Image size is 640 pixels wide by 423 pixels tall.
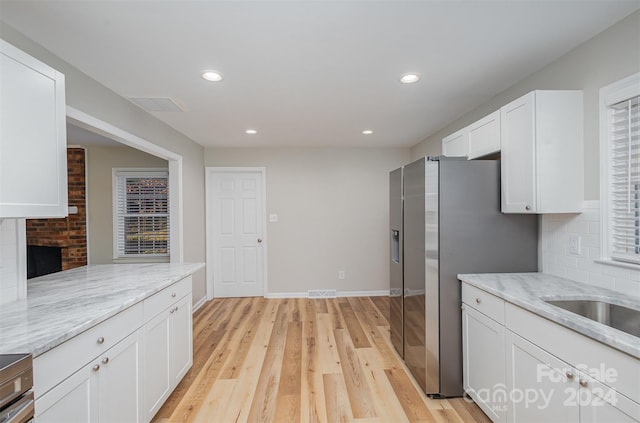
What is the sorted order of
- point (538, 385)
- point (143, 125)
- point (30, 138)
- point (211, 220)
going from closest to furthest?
1. point (30, 138)
2. point (538, 385)
3. point (143, 125)
4. point (211, 220)

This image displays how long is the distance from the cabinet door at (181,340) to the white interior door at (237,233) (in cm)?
219

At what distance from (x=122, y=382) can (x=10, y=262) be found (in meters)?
0.89

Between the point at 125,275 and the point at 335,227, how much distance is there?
3.03m

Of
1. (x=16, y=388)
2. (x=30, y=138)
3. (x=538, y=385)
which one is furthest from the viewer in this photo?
(x=538, y=385)

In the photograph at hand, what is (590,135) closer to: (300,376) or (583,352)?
(583,352)

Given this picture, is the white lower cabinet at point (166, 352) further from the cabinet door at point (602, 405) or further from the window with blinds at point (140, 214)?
the window with blinds at point (140, 214)

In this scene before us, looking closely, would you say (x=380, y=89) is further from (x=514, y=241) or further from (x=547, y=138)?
(x=514, y=241)

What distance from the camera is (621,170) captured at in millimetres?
1634

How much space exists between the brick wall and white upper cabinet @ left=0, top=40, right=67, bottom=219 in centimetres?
361

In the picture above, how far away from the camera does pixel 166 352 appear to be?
6.51 feet

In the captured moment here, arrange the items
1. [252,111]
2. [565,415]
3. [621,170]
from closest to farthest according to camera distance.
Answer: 1. [565,415]
2. [621,170]
3. [252,111]

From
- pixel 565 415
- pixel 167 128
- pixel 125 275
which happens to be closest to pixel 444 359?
pixel 565 415

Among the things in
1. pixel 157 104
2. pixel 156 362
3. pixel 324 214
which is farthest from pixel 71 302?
pixel 324 214

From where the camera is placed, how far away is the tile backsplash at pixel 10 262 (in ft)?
4.89
